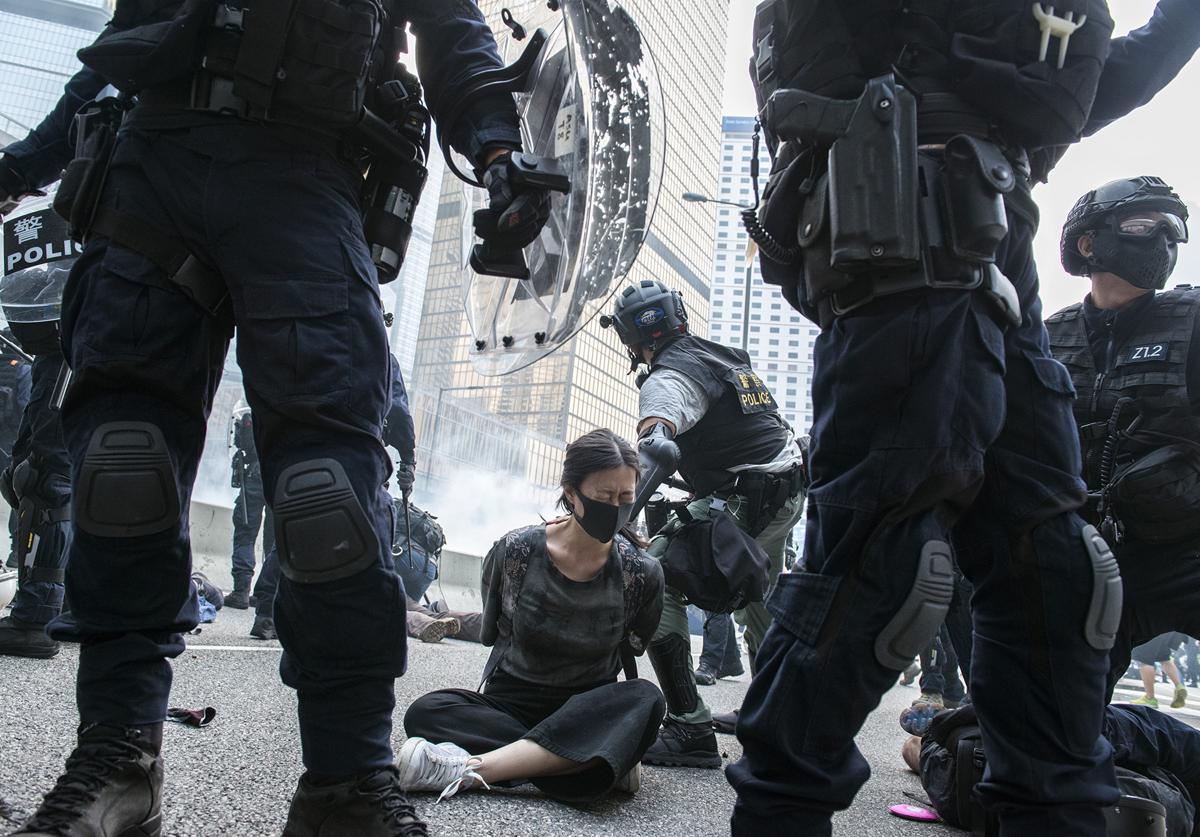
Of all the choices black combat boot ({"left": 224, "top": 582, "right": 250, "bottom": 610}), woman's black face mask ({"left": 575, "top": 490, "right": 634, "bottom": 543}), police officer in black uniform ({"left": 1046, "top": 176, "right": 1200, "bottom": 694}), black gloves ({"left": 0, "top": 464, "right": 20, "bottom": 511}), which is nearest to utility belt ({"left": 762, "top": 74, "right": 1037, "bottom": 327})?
police officer in black uniform ({"left": 1046, "top": 176, "right": 1200, "bottom": 694})

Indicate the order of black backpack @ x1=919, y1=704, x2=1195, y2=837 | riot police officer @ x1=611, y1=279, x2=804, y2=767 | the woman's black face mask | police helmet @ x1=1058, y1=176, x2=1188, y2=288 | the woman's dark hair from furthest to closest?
riot police officer @ x1=611, y1=279, x2=804, y2=767
the woman's dark hair
the woman's black face mask
police helmet @ x1=1058, y1=176, x2=1188, y2=288
black backpack @ x1=919, y1=704, x2=1195, y2=837

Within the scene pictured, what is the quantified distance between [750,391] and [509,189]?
255 cm

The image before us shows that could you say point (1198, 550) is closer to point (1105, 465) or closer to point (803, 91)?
point (1105, 465)

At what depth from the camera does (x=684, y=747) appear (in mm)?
3055

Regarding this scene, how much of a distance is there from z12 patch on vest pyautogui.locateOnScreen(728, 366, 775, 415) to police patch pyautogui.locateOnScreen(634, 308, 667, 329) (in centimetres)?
40

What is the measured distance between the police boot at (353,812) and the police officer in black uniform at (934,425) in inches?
19.3

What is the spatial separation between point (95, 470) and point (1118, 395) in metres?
2.63

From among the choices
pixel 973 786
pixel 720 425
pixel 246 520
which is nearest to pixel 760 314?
pixel 246 520

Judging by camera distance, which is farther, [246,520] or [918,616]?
[246,520]

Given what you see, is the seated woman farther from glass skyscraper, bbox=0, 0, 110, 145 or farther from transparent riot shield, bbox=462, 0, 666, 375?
glass skyscraper, bbox=0, 0, 110, 145

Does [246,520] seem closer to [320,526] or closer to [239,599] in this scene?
[239,599]

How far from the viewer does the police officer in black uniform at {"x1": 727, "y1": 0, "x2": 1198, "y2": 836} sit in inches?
49.9

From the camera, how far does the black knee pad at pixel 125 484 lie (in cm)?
134

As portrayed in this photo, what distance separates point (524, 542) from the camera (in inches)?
→ 111
